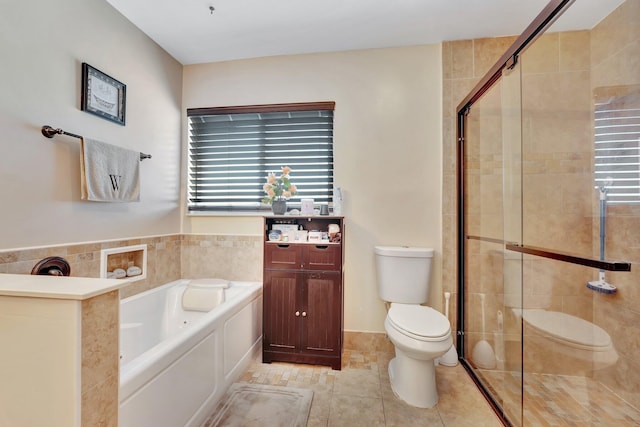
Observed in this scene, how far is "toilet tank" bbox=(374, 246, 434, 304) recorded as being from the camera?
206cm

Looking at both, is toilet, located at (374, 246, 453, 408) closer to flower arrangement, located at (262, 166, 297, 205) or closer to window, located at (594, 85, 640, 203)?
flower arrangement, located at (262, 166, 297, 205)

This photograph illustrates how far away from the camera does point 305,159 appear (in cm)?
245

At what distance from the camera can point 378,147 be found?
7.61 feet

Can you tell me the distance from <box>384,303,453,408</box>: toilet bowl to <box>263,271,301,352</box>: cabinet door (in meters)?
0.70

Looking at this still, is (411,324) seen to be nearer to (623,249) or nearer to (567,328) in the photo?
(567,328)

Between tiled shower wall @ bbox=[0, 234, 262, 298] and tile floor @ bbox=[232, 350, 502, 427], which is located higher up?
tiled shower wall @ bbox=[0, 234, 262, 298]

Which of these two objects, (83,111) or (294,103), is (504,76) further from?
(83,111)

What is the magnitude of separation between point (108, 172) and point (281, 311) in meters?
1.50

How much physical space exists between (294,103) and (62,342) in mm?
2173

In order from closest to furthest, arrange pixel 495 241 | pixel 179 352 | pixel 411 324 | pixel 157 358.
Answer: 1. pixel 157 358
2. pixel 179 352
3. pixel 411 324
4. pixel 495 241

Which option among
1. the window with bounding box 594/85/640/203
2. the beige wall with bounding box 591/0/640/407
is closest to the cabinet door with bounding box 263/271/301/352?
the beige wall with bounding box 591/0/640/407

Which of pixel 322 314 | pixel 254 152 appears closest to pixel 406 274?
pixel 322 314

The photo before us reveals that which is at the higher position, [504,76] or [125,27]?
[125,27]

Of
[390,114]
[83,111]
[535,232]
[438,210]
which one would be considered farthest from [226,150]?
[535,232]
